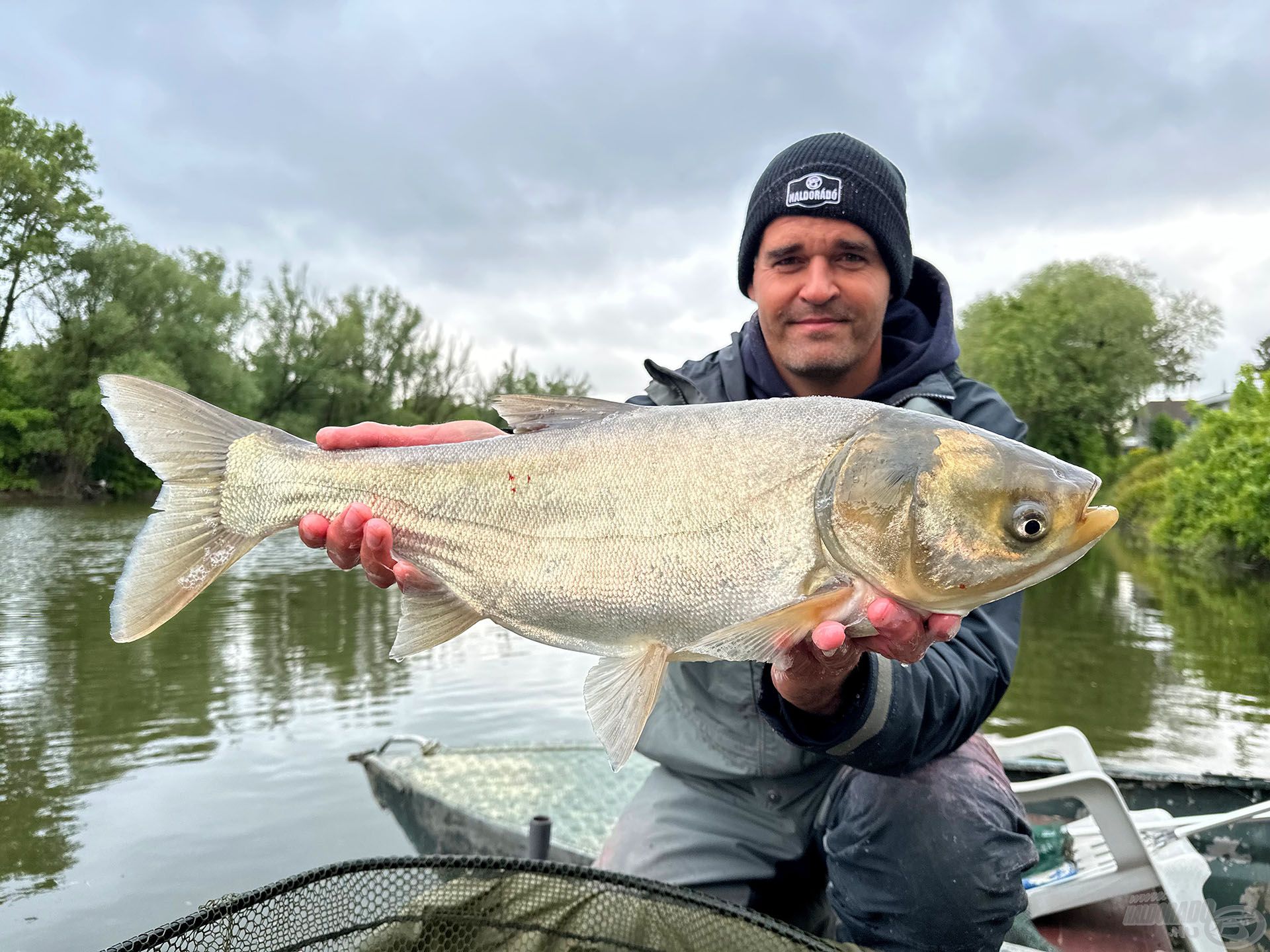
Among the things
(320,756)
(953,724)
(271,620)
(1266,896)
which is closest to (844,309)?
(953,724)

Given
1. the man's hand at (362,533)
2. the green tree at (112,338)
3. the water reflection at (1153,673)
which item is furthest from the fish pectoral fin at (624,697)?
the green tree at (112,338)

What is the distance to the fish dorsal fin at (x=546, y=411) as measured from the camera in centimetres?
238

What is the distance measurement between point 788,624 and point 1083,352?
4929 centimetres

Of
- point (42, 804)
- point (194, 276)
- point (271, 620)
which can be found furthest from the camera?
point (194, 276)

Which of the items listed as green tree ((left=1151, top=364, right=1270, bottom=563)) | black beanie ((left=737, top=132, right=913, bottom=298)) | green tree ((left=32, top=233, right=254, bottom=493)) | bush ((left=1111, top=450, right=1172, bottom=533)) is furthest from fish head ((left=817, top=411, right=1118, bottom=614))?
green tree ((left=32, top=233, right=254, bottom=493))

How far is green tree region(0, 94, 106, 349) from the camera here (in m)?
30.6

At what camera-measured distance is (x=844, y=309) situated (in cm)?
331

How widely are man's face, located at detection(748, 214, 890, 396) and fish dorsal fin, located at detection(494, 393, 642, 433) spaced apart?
48.4 inches

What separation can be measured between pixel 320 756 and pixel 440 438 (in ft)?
16.3

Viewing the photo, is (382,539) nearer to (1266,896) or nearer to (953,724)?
(953,724)

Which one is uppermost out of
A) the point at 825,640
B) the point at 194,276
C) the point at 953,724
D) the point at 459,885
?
the point at 194,276

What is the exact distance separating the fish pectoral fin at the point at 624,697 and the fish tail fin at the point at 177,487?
1054mm

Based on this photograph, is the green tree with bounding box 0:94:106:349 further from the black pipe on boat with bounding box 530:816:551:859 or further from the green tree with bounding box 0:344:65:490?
the black pipe on boat with bounding box 530:816:551:859

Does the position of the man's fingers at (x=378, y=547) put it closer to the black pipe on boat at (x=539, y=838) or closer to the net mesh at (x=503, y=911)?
the net mesh at (x=503, y=911)
